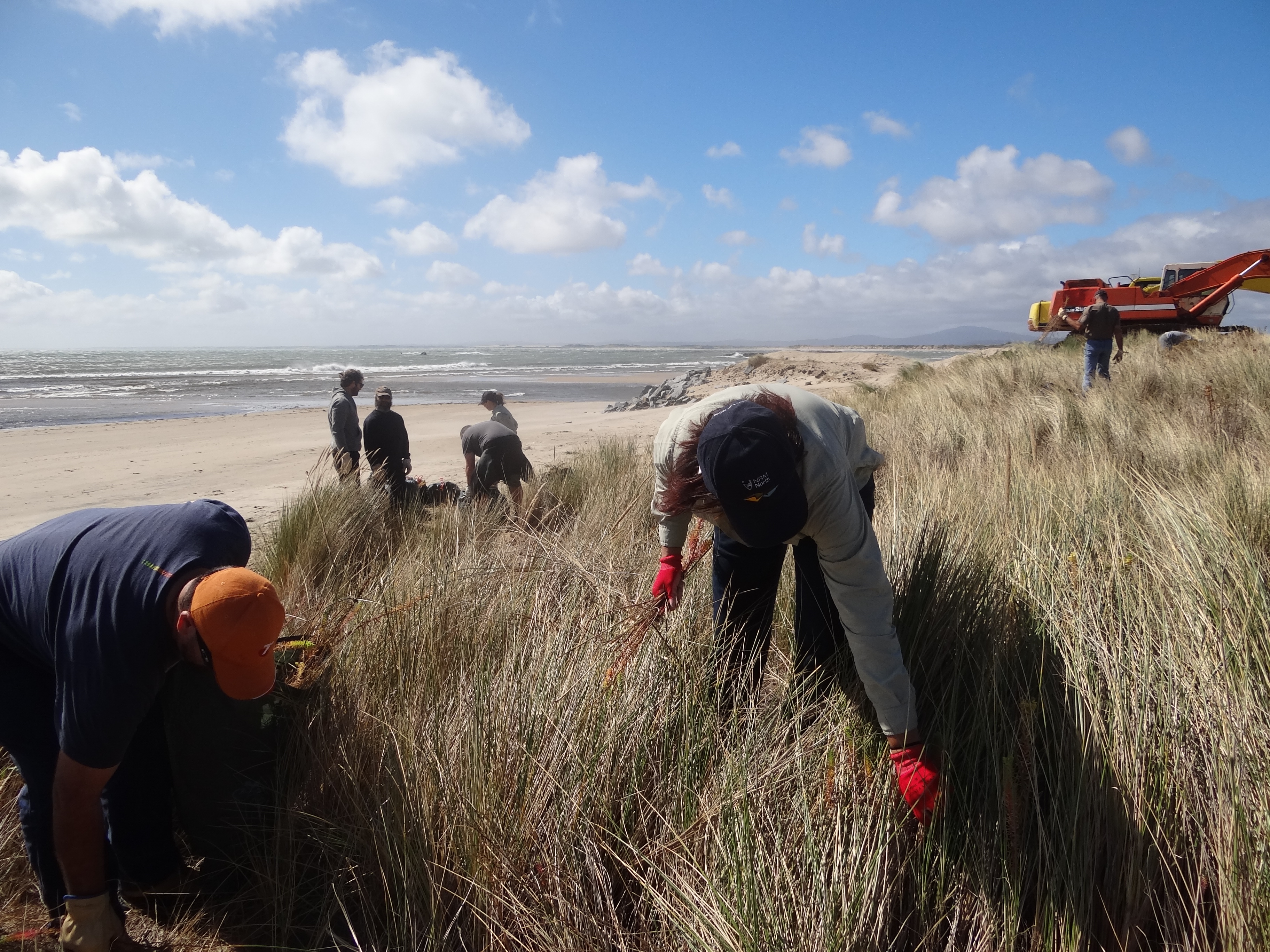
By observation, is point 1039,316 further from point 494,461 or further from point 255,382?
point 255,382

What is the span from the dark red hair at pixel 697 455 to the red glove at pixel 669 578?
56 centimetres

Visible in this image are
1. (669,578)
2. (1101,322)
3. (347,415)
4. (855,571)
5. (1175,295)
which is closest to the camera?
(855,571)

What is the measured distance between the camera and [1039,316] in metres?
18.7

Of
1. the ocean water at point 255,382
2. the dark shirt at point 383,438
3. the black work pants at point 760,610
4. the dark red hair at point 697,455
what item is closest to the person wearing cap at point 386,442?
the dark shirt at point 383,438

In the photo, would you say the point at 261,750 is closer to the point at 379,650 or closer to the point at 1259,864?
the point at 379,650

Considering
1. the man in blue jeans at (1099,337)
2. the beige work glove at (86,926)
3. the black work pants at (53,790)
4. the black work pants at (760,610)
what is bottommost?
the beige work glove at (86,926)

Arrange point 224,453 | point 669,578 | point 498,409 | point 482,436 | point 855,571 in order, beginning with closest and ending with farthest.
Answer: point 855,571 < point 669,578 < point 482,436 < point 498,409 < point 224,453

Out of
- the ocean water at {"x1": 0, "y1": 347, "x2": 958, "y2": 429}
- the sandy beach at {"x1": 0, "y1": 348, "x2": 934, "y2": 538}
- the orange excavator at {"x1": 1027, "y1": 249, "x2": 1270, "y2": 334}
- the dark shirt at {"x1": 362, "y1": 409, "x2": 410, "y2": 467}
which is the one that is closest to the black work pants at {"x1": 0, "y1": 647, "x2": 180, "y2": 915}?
the sandy beach at {"x1": 0, "y1": 348, "x2": 934, "y2": 538}

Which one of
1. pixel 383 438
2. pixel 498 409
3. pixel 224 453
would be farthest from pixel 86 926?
pixel 224 453

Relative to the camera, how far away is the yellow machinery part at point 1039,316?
18.4 meters

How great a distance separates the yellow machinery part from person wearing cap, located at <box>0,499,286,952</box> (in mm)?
20526

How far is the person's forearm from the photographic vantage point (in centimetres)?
168

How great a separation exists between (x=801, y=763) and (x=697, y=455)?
2.88 ft

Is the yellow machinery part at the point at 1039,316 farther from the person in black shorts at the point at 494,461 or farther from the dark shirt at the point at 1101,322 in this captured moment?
the person in black shorts at the point at 494,461
